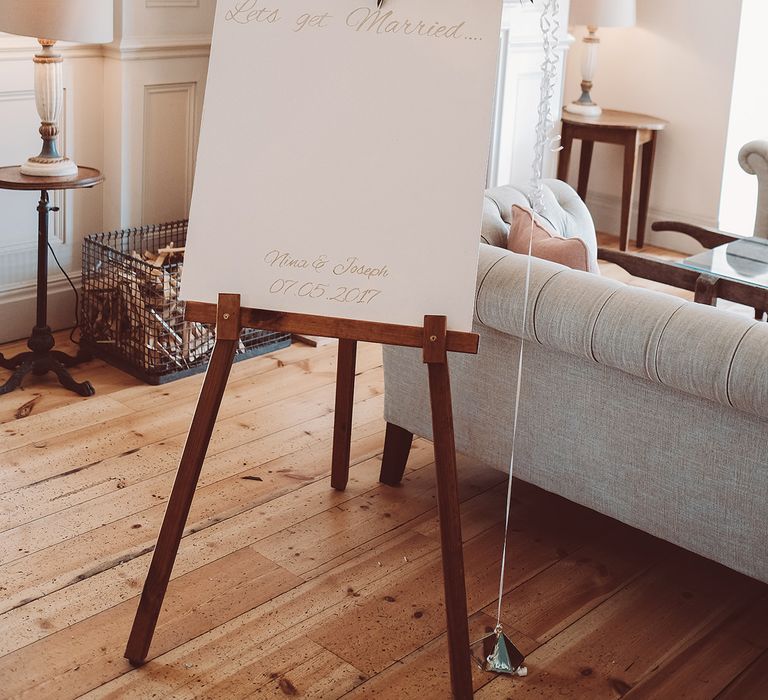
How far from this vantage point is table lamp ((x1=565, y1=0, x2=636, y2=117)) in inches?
196

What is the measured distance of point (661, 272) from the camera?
3.31m

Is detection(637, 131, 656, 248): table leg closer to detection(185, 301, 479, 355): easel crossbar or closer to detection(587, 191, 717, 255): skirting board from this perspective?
detection(587, 191, 717, 255): skirting board

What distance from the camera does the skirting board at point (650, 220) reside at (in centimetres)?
534

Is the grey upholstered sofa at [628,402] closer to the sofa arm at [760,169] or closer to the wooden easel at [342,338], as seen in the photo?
the wooden easel at [342,338]

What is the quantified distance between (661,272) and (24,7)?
2.05m

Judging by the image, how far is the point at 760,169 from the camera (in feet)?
13.8

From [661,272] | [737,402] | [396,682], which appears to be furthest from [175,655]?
[661,272]

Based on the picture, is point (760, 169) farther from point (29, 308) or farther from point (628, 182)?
point (29, 308)

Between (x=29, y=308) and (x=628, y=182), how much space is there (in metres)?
2.91

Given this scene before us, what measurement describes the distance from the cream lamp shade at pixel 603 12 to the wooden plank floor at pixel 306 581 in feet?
9.20

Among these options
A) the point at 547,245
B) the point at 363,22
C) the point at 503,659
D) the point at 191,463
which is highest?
the point at 363,22

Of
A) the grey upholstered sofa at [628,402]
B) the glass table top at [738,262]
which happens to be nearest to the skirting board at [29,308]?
the grey upholstered sofa at [628,402]

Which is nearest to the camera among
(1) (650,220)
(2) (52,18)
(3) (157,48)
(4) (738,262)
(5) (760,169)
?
(2) (52,18)

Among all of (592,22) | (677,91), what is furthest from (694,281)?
(677,91)
